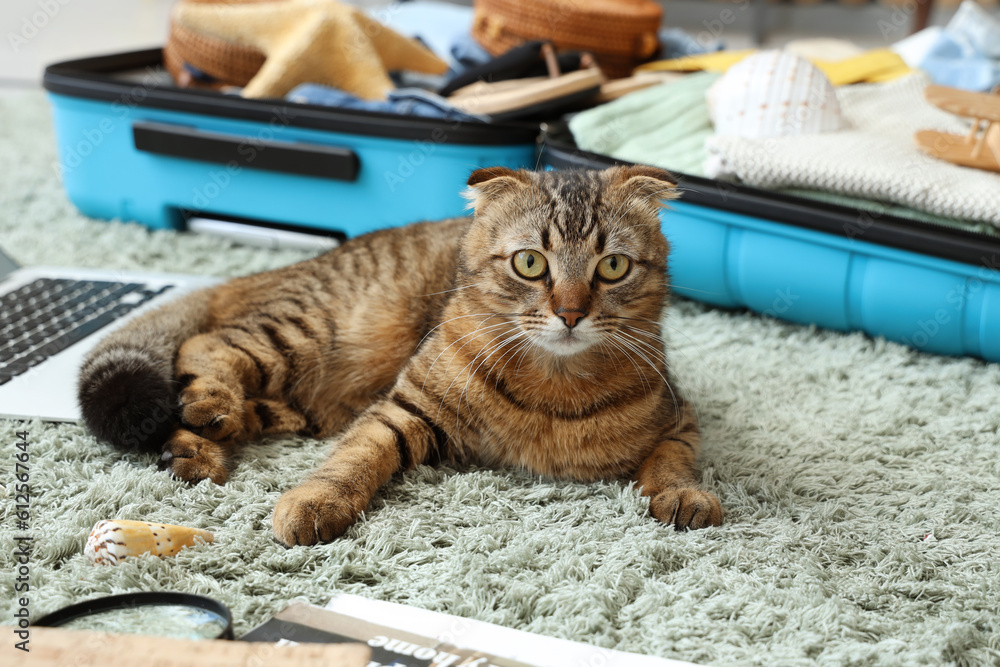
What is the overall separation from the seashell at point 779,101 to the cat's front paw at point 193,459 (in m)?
1.33

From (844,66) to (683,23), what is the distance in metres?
2.53

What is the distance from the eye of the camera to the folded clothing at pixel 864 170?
159 cm

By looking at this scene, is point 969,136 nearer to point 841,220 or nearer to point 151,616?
point 841,220

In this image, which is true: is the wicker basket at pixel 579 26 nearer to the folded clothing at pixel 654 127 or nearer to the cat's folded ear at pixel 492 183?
the folded clothing at pixel 654 127

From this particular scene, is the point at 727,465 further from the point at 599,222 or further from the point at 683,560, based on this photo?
the point at 599,222

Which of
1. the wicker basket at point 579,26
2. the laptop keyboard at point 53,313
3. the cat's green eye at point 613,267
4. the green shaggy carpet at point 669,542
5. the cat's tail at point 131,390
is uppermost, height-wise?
the wicker basket at point 579,26

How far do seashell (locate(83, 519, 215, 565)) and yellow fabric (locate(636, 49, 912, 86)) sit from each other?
2.00 metres

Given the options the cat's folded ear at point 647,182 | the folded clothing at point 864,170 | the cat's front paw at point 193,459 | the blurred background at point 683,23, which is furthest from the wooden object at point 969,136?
the blurred background at point 683,23

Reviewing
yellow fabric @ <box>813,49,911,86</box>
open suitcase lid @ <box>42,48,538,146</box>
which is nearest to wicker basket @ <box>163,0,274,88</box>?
open suitcase lid @ <box>42,48,538,146</box>

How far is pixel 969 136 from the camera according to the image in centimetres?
174

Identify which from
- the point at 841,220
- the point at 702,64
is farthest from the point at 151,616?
the point at 702,64

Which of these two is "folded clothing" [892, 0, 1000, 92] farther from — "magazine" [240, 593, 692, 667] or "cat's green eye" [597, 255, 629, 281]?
"magazine" [240, 593, 692, 667]

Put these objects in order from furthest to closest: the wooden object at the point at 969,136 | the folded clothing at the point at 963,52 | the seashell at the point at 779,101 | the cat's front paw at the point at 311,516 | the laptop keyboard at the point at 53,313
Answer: the folded clothing at the point at 963,52 < the seashell at the point at 779,101 < the wooden object at the point at 969,136 < the laptop keyboard at the point at 53,313 < the cat's front paw at the point at 311,516

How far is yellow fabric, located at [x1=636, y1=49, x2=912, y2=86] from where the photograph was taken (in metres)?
2.32
